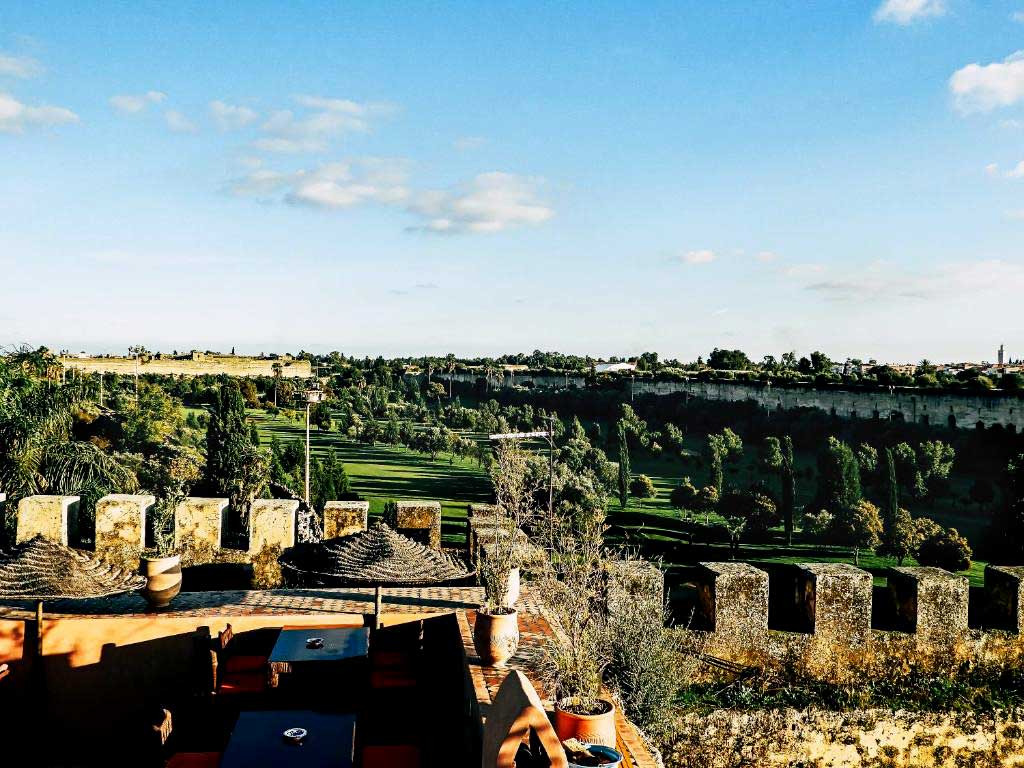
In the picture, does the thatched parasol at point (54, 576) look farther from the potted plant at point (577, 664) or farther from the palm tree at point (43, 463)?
the palm tree at point (43, 463)

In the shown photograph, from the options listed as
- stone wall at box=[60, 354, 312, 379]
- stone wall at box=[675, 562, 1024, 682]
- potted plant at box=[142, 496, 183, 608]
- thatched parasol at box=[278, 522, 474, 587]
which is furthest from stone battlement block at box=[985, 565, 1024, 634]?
stone wall at box=[60, 354, 312, 379]

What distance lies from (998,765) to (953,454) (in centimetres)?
2868

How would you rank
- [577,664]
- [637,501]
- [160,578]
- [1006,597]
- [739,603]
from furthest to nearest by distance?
[637,501], [1006,597], [739,603], [160,578], [577,664]

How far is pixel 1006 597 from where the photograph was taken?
9820 mm

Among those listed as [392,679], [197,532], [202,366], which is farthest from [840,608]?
[202,366]

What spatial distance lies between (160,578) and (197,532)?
9.73 feet

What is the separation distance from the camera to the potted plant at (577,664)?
4293mm

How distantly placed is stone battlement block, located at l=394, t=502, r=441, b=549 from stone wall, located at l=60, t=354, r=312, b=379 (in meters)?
60.0

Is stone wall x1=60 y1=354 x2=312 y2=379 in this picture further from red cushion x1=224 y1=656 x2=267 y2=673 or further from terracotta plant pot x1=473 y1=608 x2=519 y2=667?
terracotta plant pot x1=473 y1=608 x2=519 y2=667

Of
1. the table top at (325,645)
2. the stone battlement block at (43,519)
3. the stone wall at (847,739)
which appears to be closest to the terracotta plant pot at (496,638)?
the table top at (325,645)

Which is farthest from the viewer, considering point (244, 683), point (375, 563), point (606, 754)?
point (375, 563)

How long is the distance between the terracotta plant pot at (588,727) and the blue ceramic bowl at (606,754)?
6.4 inches

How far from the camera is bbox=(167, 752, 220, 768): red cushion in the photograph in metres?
5.27

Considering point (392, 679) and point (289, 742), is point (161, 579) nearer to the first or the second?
point (392, 679)
